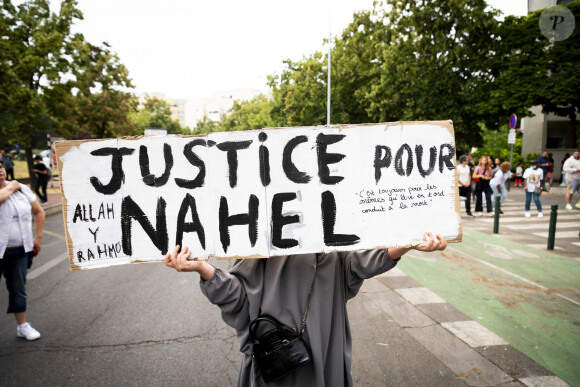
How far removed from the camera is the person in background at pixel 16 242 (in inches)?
151

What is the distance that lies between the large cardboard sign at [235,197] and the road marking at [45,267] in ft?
19.2

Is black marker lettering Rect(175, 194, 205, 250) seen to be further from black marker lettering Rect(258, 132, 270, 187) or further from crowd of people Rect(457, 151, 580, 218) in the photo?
crowd of people Rect(457, 151, 580, 218)

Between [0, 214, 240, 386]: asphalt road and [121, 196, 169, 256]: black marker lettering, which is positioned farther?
[0, 214, 240, 386]: asphalt road

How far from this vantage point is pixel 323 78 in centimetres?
2758

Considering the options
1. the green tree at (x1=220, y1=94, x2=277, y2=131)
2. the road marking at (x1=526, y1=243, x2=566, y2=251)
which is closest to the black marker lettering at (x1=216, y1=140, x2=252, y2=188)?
the road marking at (x1=526, y1=243, x2=566, y2=251)

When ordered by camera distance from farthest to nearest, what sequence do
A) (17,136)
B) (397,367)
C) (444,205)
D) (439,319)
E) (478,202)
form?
1. (17,136)
2. (478,202)
3. (439,319)
4. (397,367)
5. (444,205)

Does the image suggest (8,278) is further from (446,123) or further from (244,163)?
(446,123)

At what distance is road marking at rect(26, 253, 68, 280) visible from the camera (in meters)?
6.51

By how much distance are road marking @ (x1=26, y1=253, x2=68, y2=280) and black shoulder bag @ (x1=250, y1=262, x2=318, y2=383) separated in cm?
636

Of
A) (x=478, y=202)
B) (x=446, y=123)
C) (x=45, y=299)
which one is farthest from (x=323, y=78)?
(x=446, y=123)

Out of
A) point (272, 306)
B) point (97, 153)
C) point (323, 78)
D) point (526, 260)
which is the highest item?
point (323, 78)

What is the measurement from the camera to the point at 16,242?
13.0 ft

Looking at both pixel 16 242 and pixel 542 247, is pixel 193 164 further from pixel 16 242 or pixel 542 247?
pixel 542 247

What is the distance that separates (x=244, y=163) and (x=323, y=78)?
1073 inches
